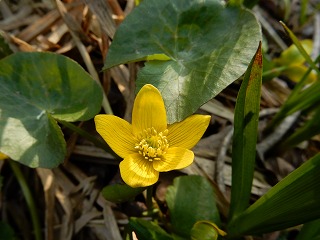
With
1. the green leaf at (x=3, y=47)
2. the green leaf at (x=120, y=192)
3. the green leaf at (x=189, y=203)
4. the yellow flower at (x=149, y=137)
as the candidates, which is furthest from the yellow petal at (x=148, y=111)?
the green leaf at (x=3, y=47)

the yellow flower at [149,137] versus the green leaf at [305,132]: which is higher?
the yellow flower at [149,137]

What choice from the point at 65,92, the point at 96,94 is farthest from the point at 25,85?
the point at 96,94

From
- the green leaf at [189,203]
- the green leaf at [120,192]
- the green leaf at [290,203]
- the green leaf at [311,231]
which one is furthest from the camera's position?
the green leaf at [189,203]

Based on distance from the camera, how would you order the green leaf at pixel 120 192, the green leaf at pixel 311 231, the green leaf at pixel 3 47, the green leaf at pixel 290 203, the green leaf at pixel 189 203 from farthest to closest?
the green leaf at pixel 3 47 → the green leaf at pixel 189 203 → the green leaf at pixel 311 231 → the green leaf at pixel 120 192 → the green leaf at pixel 290 203

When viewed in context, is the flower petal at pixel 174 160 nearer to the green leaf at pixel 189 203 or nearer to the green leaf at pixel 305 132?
the green leaf at pixel 189 203

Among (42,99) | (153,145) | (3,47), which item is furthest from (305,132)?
(3,47)

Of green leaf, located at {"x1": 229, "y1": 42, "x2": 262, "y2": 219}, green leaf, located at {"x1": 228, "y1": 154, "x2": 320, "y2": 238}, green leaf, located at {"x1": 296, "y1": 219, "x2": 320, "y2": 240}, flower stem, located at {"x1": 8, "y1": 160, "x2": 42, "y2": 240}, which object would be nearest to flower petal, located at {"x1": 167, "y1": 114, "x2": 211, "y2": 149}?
green leaf, located at {"x1": 229, "y1": 42, "x2": 262, "y2": 219}

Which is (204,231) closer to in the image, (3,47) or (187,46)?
(187,46)
